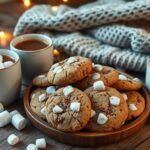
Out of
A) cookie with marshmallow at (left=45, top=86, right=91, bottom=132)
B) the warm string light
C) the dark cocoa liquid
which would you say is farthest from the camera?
the warm string light

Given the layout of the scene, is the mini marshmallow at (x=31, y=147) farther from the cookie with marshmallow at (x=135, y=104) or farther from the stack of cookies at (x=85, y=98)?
the cookie with marshmallow at (x=135, y=104)

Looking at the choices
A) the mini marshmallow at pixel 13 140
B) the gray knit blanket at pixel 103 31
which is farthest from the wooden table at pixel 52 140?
the gray knit blanket at pixel 103 31

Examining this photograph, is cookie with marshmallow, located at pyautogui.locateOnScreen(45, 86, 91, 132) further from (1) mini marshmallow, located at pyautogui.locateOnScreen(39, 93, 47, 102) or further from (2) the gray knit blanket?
(2) the gray knit blanket

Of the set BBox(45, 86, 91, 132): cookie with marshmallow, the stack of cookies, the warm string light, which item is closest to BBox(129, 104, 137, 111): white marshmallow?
the stack of cookies

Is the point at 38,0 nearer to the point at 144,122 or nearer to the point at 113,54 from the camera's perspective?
the point at 113,54

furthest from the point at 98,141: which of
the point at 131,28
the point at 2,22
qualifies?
the point at 2,22
